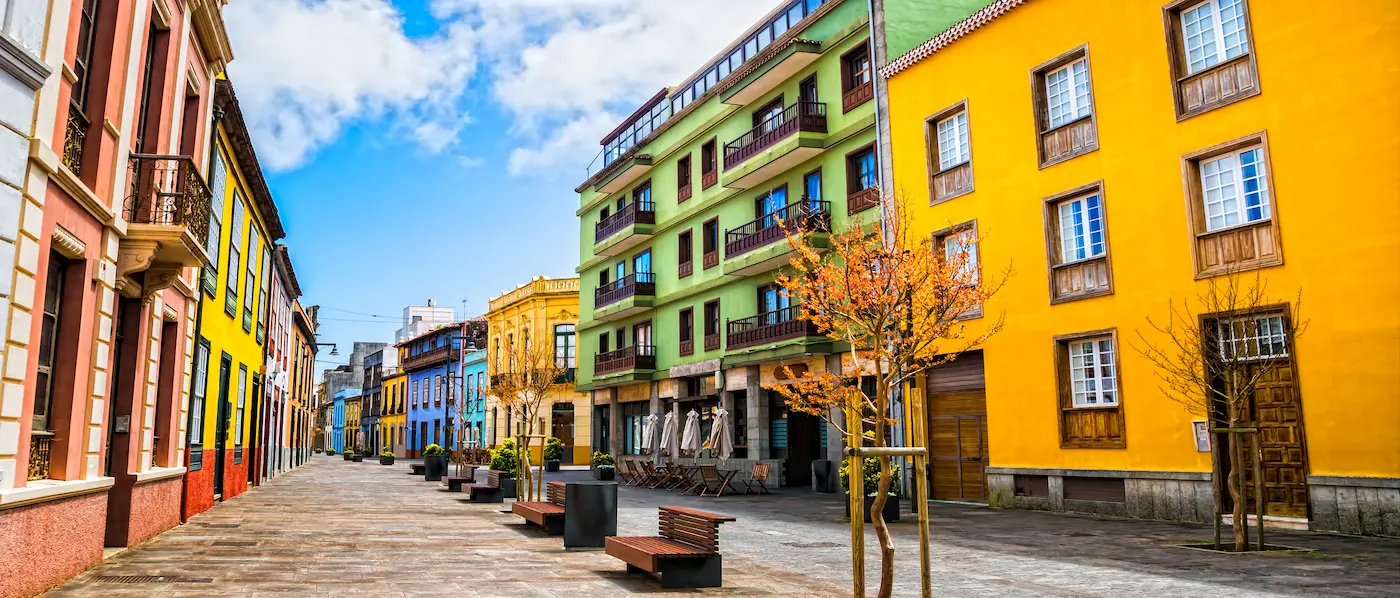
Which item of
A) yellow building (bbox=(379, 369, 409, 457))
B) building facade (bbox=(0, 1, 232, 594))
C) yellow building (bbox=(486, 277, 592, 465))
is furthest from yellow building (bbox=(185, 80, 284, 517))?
yellow building (bbox=(379, 369, 409, 457))

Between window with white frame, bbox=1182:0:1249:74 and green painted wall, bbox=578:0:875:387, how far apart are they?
8740 mm

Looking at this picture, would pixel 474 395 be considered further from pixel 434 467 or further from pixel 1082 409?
pixel 1082 409

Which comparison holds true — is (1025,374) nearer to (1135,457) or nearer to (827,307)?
(1135,457)

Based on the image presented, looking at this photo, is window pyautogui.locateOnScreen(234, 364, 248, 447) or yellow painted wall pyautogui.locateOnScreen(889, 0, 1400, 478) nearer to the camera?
yellow painted wall pyautogui.locateOnScreen(889, 0, 1400, 478)

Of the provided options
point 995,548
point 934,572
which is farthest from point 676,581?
point 995,548

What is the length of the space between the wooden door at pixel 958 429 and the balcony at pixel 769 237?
5297mm

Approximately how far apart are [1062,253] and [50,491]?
16.3m

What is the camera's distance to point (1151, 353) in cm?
1603

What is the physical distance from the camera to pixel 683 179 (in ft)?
112

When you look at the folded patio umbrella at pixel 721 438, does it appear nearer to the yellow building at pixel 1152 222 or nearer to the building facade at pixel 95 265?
the yellow building at pixel 1152 222

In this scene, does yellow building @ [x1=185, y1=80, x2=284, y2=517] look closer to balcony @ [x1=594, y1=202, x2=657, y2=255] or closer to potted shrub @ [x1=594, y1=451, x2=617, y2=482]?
potted shrub @ [x1=594, y1=451, x2=617, y2=482]

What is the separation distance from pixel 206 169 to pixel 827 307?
34.6ft

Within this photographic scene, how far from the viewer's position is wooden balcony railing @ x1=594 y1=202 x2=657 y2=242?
35625mm

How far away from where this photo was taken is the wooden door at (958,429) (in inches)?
780
